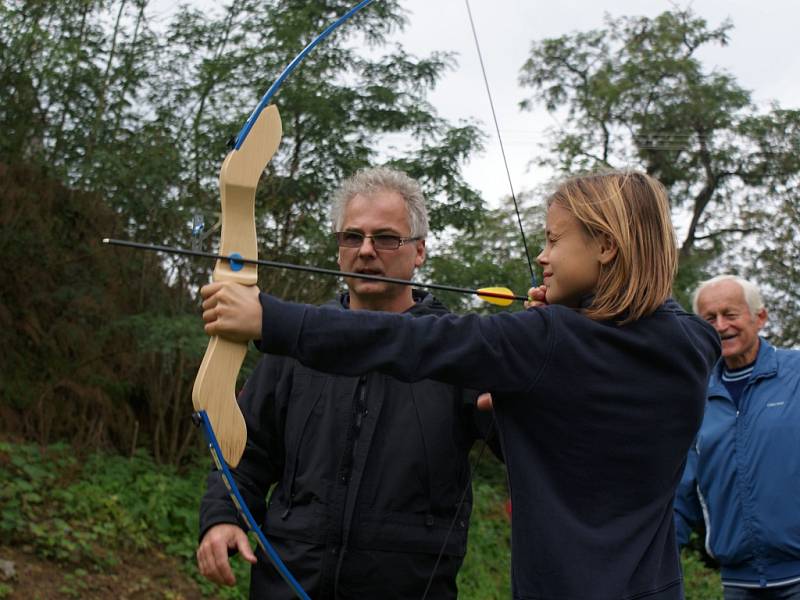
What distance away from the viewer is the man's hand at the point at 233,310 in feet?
5.50

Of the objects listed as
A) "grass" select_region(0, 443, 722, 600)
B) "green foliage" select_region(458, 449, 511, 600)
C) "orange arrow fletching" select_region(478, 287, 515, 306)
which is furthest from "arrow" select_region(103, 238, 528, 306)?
"green foliage" select_region(458, 449, 511, 600)

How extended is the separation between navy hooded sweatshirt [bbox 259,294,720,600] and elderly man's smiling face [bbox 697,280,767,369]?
5.44 feet

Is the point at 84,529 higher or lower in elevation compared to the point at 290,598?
lower

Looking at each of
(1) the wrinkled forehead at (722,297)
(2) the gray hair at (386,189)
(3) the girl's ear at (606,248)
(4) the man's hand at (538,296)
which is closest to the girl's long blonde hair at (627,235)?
(3) the girl's ear at (606,248)

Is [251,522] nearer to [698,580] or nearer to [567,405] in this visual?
[567,405]

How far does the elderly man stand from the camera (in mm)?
3107

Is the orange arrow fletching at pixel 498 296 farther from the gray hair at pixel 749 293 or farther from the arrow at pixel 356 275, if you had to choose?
the gray hair at pixel 749 293

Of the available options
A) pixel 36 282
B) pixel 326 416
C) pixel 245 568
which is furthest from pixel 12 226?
pixel 326 416

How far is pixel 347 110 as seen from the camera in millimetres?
7188

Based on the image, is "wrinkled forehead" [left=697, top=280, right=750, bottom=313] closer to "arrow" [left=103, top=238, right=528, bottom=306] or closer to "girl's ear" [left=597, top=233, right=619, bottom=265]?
"arrow" [left=103, top=238, right=528, bottom=306]

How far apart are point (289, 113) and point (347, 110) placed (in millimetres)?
441

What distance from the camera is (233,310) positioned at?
1681 millimetres

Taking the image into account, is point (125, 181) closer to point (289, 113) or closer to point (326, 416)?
point (289, 113)

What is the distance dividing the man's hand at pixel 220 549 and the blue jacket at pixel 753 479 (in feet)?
5.62
